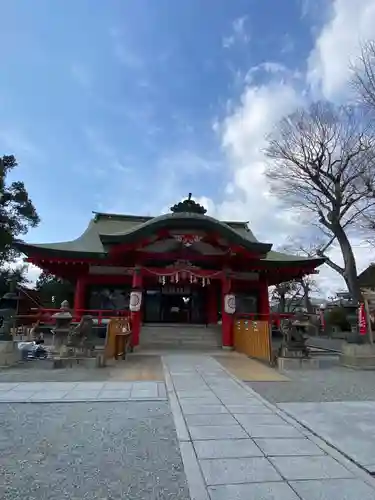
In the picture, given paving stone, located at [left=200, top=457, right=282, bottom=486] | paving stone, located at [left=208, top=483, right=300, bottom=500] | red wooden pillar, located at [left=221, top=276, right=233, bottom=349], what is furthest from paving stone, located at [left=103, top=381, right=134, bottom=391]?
red wooden pillar, located at [left=221, top=276, right=233, bottom=349]

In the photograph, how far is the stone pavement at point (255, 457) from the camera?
8.11 feet

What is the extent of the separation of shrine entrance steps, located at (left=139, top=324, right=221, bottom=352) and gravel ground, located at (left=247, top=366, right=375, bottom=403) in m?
5.10

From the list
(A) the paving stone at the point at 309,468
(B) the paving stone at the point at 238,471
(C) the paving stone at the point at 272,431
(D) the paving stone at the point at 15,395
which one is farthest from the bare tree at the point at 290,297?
(B) the paving stone at the point at 238,471

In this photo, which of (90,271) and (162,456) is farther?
(90,271)

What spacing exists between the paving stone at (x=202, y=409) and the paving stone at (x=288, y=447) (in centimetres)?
115

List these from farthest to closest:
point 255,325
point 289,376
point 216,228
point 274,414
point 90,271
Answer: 1. point 90,271
2. point 216,228
3. point 255,325
4. point 289,376
5. point 274,414

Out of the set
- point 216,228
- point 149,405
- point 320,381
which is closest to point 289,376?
point 320,381

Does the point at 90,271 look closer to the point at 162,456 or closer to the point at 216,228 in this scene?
the point at 216,228

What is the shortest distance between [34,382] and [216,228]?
7711 millimetres

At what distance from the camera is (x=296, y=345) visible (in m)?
9.10

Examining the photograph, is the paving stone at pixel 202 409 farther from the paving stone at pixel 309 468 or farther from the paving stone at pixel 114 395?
the paving stone at pixel 309 468

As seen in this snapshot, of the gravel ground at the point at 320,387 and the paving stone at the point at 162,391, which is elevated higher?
the gravel ground at the point at 320,387

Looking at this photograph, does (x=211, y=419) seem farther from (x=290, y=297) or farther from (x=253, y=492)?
(x=290, y=297)

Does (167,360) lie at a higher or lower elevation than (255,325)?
lower
